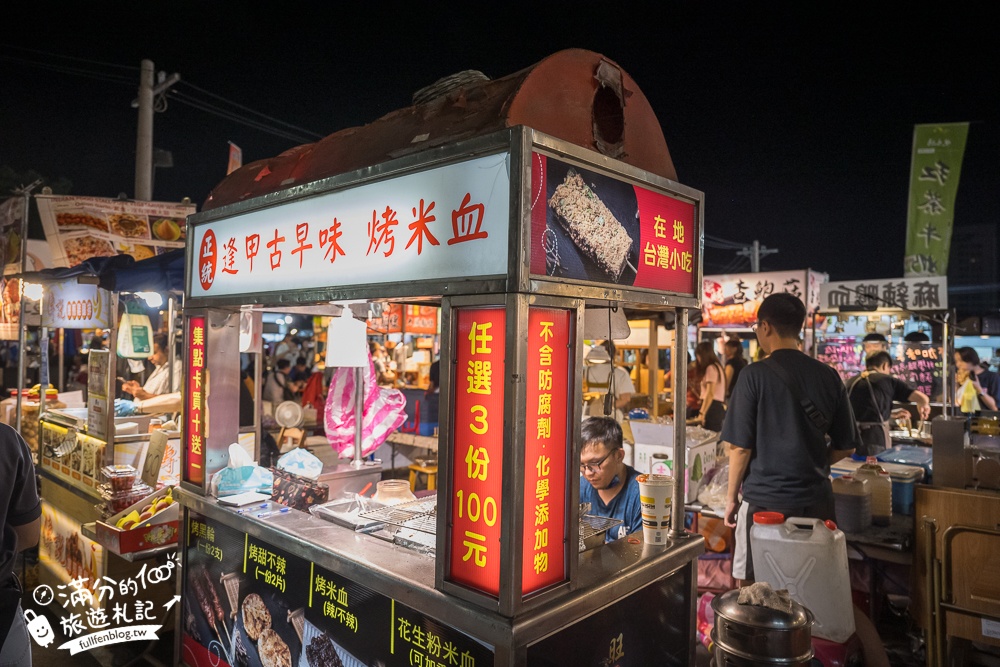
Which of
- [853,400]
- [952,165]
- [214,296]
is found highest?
[952,165]

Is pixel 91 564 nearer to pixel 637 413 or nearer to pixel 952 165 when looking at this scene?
pixel 637 413

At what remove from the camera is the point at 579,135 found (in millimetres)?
2379

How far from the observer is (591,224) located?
232cm

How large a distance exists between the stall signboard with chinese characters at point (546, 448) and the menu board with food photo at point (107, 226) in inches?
242

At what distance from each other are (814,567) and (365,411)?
11.8ft

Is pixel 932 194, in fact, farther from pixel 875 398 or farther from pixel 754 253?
pixel 754 253

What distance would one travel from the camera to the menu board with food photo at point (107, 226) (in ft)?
23.1

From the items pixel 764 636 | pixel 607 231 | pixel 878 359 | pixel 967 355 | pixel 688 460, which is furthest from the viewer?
pixel 967 355

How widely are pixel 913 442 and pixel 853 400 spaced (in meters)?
1.13

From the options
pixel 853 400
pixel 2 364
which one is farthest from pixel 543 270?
pixel 2 364

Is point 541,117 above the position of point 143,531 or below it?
above

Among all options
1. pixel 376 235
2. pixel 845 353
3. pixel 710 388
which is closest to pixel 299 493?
pixel 376 235

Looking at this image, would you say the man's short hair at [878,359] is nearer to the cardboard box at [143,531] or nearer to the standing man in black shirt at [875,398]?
the standing man in black shirt at [875,398]

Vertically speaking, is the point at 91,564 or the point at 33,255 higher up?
the point at 33,255
